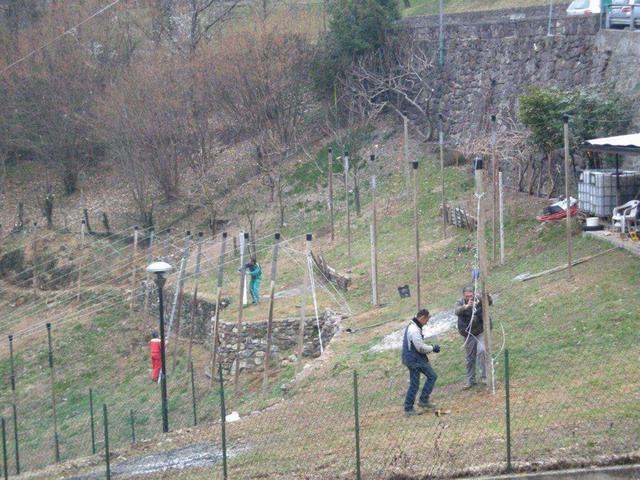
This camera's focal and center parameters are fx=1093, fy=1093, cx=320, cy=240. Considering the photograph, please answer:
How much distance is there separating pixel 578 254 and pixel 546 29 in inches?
447

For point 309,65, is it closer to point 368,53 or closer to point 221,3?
point 368,53

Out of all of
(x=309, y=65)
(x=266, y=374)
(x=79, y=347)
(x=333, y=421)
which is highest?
(x=309, y=65)

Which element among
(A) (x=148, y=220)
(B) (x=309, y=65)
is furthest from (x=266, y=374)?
(B) (x=309, y=65)

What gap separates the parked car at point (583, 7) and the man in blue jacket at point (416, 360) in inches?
752

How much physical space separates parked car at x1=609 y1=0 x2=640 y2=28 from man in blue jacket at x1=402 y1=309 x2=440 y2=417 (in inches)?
606

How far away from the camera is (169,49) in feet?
151

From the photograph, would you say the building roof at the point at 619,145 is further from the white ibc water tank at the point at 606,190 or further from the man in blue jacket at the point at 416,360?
the man in blue jacket at the point at 416,360

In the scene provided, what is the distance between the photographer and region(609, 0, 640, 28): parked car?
26198mm

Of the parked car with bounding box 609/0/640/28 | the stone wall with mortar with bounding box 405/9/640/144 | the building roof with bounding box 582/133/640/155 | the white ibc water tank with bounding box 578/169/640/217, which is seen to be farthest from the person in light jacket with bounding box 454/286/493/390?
the parked car with bounding box 609/0/640/28

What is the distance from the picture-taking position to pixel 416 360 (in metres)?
13.5

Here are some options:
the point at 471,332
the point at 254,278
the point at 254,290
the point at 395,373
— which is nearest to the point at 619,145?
the point at 395,373

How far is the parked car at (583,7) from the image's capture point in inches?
1211

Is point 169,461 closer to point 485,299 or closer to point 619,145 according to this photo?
point 485,299

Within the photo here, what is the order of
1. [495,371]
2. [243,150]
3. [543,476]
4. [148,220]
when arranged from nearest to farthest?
[543,476] → [495,371] → [148,220] → [243,150]
